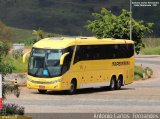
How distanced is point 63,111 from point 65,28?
17384cm

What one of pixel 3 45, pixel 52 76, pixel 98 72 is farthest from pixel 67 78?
pixel 3 45

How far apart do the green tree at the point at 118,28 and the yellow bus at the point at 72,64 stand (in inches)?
673

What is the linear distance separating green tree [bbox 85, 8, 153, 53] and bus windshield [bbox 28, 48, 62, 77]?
22.6m

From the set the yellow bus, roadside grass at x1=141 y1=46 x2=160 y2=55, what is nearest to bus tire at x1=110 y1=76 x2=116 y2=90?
the yellow bus

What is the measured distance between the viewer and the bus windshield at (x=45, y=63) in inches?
1342

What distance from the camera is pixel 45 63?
113 feet

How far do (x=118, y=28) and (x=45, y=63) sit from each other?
2364 centimetres

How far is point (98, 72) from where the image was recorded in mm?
37594

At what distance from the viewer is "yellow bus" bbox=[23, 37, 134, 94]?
112ft

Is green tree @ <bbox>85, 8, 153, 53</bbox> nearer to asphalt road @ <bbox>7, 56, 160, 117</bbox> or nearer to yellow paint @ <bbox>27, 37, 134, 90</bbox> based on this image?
yellow paint @ <bbox>27, 37, 134, 90</bbox>

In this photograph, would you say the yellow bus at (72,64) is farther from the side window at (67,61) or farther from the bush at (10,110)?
the bush at (10,110)

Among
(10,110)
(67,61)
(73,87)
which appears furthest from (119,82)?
(10,110)

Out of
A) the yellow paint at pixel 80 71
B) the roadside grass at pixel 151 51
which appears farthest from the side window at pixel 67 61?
the roadside grass at pixel 151 51

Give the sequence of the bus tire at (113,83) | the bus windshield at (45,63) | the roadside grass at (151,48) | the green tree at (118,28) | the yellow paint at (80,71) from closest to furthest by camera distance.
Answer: the bus windshield at (45,63) < the yellow paint at (80,71) < the bus tire at (113,83) < the green tree at (118,28) < the roadside grass at (151,48)
